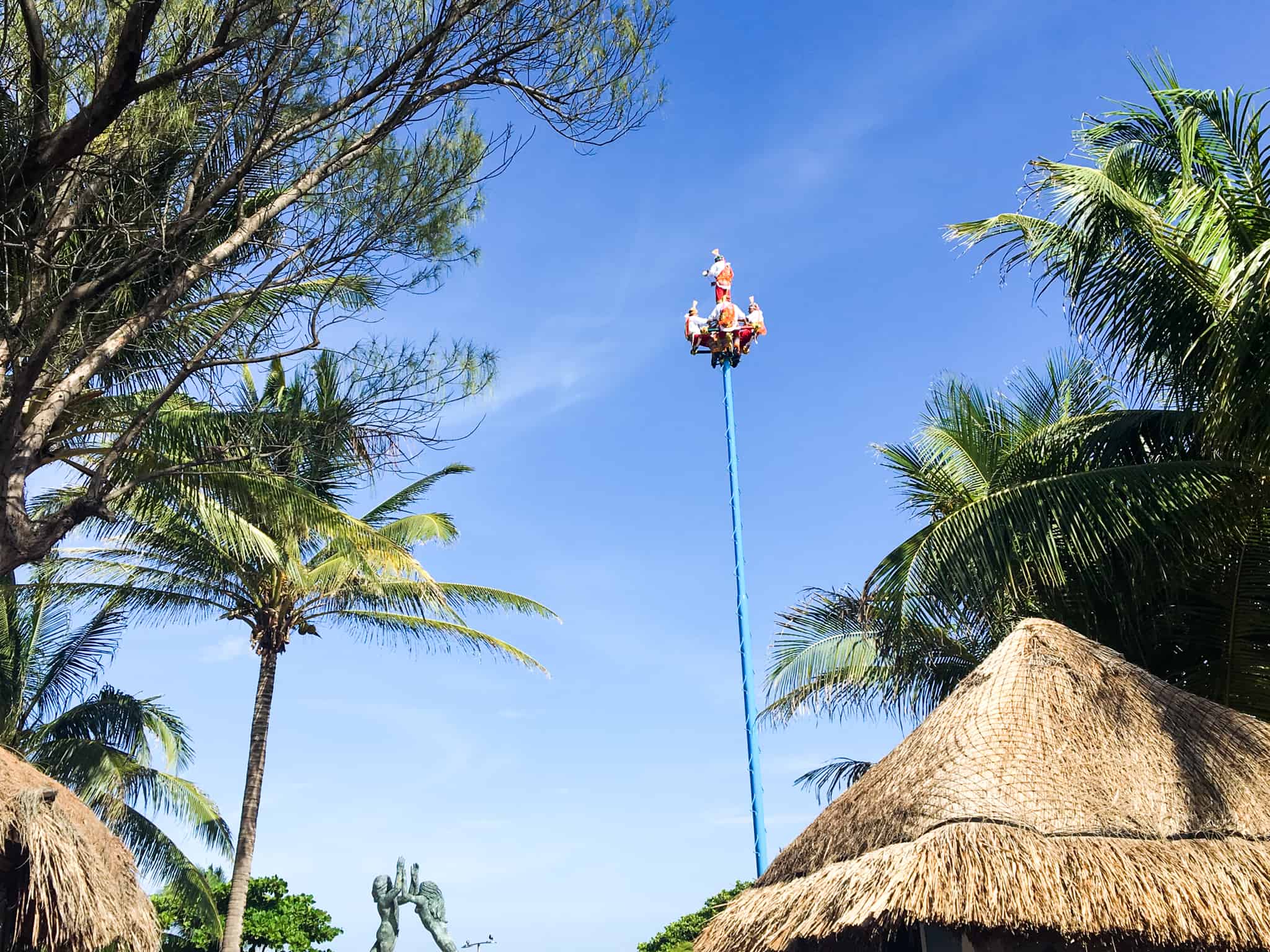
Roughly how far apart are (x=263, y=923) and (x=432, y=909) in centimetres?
530

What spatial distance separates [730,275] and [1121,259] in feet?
27.9

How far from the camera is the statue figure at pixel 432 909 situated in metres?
18.6

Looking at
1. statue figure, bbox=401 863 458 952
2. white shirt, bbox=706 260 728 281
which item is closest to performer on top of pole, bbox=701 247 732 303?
white shirt, bbox=706 260 728 281

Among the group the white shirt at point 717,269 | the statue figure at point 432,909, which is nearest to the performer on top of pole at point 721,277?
the white shirt at point 717,269

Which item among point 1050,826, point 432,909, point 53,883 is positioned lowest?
point 1050,826

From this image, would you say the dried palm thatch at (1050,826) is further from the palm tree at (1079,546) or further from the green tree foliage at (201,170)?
the green tree foliage at (201,170)

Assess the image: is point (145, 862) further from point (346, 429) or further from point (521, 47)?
point (521, 47)

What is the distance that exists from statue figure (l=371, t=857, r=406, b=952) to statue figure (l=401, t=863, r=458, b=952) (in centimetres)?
16

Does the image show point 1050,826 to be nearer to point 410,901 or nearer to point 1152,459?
point 1152,459

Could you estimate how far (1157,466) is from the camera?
9.47 m

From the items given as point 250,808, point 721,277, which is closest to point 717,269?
point 721,277

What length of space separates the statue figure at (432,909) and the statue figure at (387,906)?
0.52 ft

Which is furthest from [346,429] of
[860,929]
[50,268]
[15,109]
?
[860,929]

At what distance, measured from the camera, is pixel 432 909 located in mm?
18672
